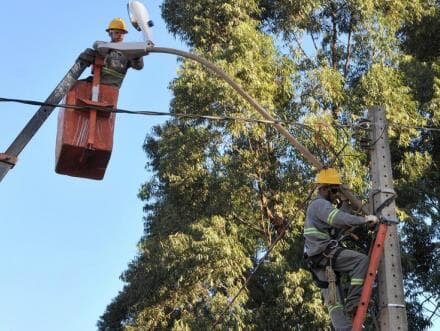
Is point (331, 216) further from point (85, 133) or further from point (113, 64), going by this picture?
point (113, 64)

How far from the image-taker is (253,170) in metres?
14.6

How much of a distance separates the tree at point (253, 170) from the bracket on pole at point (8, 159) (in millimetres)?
8160

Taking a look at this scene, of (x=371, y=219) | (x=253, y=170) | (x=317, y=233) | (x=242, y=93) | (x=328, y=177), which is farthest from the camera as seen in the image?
(x=253, y=170)

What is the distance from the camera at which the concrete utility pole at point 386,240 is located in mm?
5152

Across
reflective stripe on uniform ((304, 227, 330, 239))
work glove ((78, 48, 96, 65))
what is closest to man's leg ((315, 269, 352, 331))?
reflective stripe on uniform ((304, 227, 330, 239))

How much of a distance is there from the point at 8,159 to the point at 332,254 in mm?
2476

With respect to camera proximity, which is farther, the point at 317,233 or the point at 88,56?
the point at 88,56

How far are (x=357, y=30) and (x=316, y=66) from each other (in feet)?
4.21

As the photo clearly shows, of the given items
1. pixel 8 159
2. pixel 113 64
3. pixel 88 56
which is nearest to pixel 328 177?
pixel 113 64

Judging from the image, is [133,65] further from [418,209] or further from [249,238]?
[418,209]

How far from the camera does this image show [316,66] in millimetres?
16344

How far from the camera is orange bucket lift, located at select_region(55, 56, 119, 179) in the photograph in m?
5.38

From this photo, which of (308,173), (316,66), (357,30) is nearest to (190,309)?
(308,173)

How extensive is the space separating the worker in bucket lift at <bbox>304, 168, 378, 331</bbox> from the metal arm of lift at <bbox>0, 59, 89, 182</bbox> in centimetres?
209
